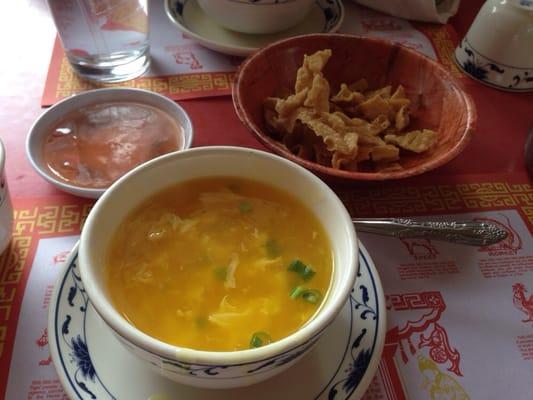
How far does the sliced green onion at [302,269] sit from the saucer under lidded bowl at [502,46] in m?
0.98

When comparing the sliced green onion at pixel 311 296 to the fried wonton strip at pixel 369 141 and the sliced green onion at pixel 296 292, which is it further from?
the fried wonton strip at pixel 369 141

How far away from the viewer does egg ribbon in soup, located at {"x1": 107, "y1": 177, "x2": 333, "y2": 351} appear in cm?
67

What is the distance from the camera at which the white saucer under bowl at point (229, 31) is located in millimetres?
1391

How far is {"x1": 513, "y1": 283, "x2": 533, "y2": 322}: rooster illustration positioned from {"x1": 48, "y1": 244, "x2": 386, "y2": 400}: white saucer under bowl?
1.04ft

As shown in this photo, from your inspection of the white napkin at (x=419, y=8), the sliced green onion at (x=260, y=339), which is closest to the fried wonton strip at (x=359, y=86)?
the white napkin at (x=419, y=8)

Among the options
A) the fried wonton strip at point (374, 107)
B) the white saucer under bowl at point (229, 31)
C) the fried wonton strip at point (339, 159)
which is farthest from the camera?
the white saucer under bowl at point (229, 31)

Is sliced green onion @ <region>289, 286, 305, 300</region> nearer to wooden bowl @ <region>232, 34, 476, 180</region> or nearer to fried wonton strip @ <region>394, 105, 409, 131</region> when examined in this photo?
wooden bowl @ <region>232, 34, 476, 180</region>

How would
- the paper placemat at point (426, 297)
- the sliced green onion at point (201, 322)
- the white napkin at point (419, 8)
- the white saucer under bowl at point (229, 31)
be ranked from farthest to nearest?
the white napkin at point (419, 8)
the white saucer under bowl at point (229, 31)
the paper placemat at point (426, 297)
the sliced green onion at point (201, 322)

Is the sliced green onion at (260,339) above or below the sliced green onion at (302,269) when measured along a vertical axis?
below

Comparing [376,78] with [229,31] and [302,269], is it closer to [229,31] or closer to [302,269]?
[229,31]

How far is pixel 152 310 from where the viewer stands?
0.67 m

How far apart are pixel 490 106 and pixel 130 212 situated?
106 centimetres

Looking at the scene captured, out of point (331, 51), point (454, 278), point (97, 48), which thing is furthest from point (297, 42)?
point (454, 278)

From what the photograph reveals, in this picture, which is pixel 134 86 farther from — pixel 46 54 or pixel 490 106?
pixel 490 106
